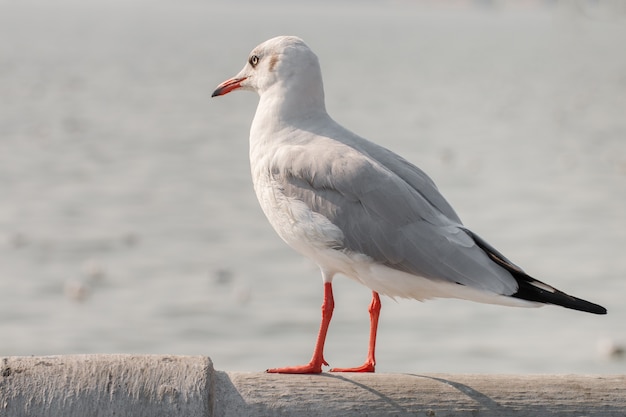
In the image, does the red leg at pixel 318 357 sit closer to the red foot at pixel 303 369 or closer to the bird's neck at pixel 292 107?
the red foot at pixel 303 369

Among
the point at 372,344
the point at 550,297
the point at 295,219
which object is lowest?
the point at 372,344

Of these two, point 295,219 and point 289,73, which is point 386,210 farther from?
point 289,73

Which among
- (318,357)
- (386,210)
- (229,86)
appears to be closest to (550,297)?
(386,210)

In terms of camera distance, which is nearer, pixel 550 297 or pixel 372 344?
pixel 550 297

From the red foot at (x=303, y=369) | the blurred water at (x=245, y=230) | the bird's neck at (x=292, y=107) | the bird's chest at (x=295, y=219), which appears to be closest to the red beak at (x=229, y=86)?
the bird's neck at (x=292, y=107)

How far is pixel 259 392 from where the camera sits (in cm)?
336

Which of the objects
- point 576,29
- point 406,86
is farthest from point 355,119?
point 576,29

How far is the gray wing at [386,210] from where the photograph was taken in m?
3.69

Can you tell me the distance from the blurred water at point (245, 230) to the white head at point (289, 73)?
532cm

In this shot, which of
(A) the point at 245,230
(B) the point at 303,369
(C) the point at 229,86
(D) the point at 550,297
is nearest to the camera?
(D) the point at 550,297

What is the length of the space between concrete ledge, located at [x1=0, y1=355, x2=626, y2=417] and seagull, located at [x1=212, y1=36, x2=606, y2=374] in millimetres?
317

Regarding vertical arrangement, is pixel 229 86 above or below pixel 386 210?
above

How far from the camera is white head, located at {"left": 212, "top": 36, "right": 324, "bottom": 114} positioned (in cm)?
412

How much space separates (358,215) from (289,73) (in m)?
0.68
